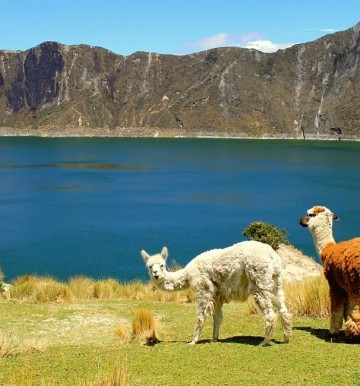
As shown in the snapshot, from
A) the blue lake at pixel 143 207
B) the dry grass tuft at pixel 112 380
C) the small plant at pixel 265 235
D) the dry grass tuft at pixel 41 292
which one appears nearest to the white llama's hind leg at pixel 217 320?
the dry grass tuft at pixel 112 380

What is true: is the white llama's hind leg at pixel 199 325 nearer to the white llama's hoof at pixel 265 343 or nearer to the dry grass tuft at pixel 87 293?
the white llama's hoof at pixel 265 343

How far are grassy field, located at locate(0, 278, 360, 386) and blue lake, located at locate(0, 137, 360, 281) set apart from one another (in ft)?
50.3

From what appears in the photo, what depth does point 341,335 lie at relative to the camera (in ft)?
25.7

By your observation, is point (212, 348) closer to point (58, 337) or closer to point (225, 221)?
point (58, 337)

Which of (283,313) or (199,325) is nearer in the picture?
(283,313)

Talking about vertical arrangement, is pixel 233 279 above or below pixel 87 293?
above

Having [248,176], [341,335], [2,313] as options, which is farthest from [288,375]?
[248,176]

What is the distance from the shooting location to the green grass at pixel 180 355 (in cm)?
591

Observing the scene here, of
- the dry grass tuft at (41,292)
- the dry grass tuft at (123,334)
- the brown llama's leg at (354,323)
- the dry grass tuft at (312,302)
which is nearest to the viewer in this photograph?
the brown llama's leg at (354,323)

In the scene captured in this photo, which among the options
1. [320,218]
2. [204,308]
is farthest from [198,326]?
[320,218]

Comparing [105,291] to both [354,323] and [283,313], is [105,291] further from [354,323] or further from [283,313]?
[354,323]

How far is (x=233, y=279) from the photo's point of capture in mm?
7941

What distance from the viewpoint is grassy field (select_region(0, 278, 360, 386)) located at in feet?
19.3

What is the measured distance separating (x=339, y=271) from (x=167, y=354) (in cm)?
240
